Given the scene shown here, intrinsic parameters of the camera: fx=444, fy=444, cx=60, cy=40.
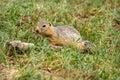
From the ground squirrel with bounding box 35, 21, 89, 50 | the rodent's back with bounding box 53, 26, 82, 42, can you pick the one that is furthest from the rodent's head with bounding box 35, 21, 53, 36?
the rodent's back with bounding box 53, 26, 82, 42

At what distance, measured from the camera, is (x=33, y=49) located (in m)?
7.00

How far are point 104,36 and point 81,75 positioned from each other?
Answer: 2103mm

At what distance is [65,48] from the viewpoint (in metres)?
7.24

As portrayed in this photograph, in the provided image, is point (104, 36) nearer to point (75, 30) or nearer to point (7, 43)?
point (75, 30)

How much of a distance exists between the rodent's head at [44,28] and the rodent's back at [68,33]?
119 mm

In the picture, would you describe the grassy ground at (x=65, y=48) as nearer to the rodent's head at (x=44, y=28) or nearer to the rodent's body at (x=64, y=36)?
the rodent's head at (x=44, y=28)

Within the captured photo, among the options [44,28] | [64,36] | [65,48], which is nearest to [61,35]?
[64,36]

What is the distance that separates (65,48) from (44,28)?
2.17ft

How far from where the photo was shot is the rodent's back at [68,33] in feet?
25.7

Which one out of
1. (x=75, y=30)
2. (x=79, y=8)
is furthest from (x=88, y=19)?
(x=75, y=30)

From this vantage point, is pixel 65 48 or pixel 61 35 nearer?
pixel 65 48

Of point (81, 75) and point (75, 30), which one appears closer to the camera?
point (81, 75)

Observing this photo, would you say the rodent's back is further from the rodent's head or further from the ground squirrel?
the rodent's head

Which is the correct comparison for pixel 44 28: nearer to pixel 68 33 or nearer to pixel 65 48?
pixel 68 33
